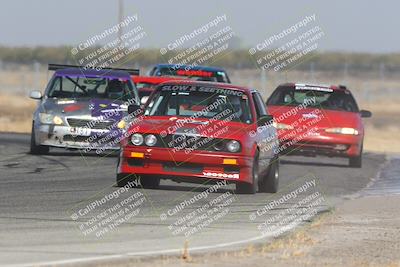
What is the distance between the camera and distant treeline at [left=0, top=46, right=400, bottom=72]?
67.1m

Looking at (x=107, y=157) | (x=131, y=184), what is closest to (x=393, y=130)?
(x=107, y=157)

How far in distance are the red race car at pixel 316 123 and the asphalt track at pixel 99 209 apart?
745mm

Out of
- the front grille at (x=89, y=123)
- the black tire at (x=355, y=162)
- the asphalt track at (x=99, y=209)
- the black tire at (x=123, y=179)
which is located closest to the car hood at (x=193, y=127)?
the black tire at (x=123, y=179)

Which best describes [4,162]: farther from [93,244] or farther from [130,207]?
[93,244]

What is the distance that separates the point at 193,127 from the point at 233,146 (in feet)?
1.82

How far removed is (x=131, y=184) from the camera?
13.6 meters

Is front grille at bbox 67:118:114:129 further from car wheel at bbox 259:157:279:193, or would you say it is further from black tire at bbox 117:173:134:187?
black tire at bbox 117:173:134:187

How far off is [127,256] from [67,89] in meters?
11.0

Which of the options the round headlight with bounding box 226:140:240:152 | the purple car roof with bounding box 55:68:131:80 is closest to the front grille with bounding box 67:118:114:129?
the purple car roof with bounding box 55:68:131:80

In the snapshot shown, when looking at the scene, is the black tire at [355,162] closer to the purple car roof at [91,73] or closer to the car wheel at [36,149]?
the purple car roof at [91,73]

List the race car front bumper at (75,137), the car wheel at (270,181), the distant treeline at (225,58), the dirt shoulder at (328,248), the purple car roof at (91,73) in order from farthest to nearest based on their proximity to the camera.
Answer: the distant treeline at (225,58) < the purple car roof at (91,73) < the race car front bumper at (75,137) < the car wheel at (270,181) < the dirt shoulder at (328,248)

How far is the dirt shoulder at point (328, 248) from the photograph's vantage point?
332 inches

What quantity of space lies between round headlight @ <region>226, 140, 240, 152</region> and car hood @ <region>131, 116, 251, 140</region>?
0.07 metres

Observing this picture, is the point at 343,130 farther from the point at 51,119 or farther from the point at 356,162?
the point at 51,119
